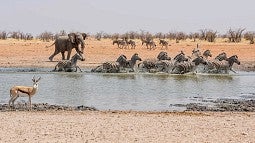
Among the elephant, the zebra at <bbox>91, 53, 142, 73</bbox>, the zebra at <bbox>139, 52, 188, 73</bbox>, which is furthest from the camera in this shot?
the elephant

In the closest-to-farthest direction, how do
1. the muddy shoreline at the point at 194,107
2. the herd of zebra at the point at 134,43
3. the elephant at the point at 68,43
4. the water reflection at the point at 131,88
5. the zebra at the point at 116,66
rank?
Answer: the muddy shoreline at the point at 194,107
the water reflection at the point at 131,88
the zebra at the point at 116,66
the elephant at the point at 68,43
the herd of zebra at the point at 134,43

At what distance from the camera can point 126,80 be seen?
915 inches

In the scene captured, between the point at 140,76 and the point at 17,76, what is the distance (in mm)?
5404

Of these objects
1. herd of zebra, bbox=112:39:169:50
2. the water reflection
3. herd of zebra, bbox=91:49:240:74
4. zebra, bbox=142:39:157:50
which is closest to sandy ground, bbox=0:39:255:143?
the water reflection

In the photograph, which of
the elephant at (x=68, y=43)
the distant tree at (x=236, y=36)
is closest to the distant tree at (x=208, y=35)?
the distant tree at (x=236, y=36)

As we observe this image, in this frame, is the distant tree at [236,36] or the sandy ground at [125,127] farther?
the distant tree at [236,36]

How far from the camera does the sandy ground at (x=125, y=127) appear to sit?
35.7ft

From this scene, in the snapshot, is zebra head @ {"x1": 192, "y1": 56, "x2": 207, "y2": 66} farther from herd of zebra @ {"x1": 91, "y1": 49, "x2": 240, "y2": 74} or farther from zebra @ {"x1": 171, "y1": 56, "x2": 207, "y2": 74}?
zebra @ {"x1": 171, "y1": 56, "x2": 207, "y2": 74}

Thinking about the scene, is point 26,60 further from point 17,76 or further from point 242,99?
point 242,99

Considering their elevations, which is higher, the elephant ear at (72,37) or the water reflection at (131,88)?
the elephant ear at (72,37)

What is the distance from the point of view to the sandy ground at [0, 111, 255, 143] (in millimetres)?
10891

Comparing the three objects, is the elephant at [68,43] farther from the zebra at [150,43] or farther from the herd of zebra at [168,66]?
the zebra at [150,43]

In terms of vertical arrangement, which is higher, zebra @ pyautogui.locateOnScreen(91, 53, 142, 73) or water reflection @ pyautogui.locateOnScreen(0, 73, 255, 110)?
zebra @ pyautogui.locateOnScreen(91, 53, 142, 73)

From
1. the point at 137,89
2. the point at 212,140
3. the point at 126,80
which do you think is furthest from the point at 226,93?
the point at 212,140
